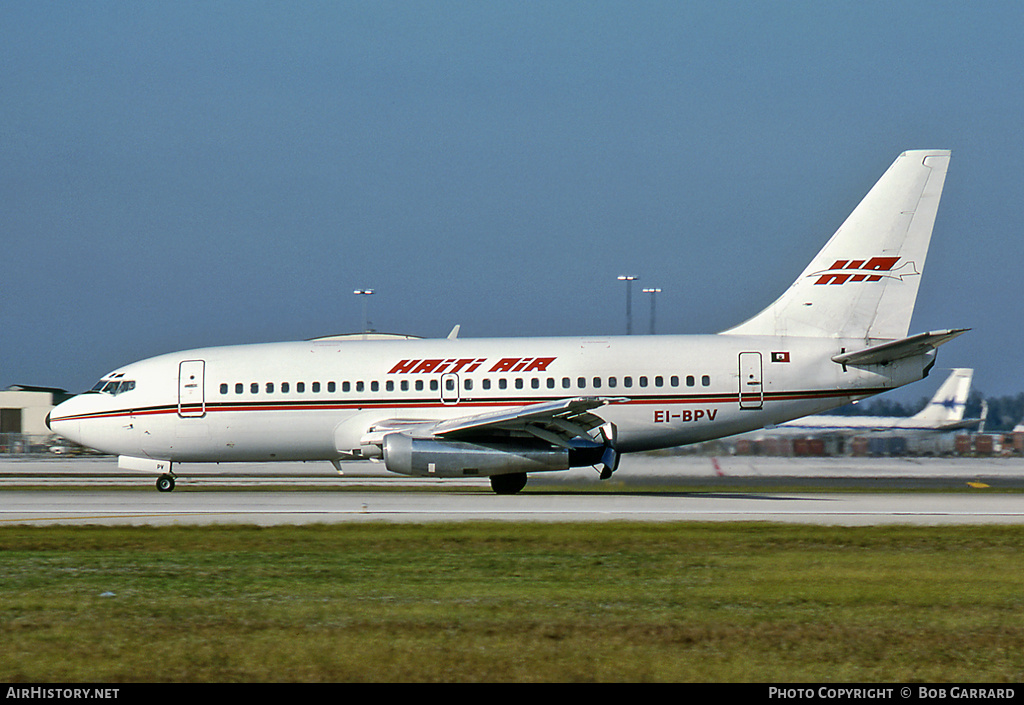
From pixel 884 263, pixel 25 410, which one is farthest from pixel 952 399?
pixel 25 410

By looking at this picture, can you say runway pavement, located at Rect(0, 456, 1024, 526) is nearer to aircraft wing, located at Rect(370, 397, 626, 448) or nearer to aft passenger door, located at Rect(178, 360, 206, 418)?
aircraft wing, located at Rect(370, 397, 626, 448)

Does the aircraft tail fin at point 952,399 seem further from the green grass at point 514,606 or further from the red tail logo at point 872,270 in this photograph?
the green grass at point 514,606

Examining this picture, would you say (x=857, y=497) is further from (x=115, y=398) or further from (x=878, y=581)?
(x=115, y=398)

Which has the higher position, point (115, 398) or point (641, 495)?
point (115, 398)

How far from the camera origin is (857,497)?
88.7 feet

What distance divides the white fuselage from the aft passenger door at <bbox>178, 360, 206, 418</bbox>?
3 cm

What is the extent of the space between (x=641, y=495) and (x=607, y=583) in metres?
15.2

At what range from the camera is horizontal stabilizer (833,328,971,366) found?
25.9 meters

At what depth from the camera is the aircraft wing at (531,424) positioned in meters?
25.9

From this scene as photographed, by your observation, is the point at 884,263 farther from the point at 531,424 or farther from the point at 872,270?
the point at 531,424

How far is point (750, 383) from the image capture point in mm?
28094

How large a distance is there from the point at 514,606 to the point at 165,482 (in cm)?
2125

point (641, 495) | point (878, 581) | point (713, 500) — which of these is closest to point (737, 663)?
point (878, 581)

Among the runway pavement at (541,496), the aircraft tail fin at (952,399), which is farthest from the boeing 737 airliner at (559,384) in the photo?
the aircraft tail fin at (952,399)
